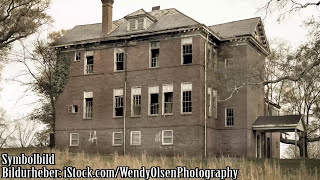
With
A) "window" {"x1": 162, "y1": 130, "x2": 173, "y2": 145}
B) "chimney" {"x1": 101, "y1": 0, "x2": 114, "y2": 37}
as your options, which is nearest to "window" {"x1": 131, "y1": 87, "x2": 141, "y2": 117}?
"window" {"x1": 162, "y1": 130, "x2": 173, "y2": 145}

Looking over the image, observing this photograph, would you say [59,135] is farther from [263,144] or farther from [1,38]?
[263,144]

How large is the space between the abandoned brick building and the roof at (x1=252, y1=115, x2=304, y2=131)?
0.64 m

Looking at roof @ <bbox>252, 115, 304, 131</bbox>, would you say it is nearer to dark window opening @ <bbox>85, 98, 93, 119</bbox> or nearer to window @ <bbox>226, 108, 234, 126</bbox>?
window @ <bbox>226, 108, 234, 126</bbox>

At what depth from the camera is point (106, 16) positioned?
4066cm

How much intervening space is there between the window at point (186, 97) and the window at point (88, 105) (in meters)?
8.45

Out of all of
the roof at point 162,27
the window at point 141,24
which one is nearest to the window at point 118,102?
the roof at point 162,27

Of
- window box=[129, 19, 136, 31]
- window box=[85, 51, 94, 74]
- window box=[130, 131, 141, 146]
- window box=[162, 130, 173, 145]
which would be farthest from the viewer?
window box=[85, 51, 94, 74]

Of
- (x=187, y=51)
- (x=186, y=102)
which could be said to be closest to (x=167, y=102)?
(x=186, y=102)

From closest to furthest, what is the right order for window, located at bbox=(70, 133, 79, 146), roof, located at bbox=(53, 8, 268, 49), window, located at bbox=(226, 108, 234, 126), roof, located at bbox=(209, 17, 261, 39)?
roof, located at bbox=(53, 8, 268, 49) → window, located at bbox=(226, 108, 234, 126) → roof, located at bbox=(209, 17, 261, 39) → window, located at bbox=(70, 133, 79, 146)

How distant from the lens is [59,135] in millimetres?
40781

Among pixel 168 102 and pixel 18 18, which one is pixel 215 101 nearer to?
pixel 168 102

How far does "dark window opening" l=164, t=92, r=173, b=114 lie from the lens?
118ft

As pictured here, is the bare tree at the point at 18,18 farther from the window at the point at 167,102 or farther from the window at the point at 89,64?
the window at the point at 167,102

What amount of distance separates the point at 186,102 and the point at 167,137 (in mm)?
2983
